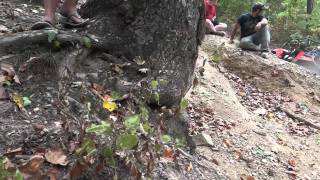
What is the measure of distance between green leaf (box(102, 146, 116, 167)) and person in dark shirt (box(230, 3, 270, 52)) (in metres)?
6.92

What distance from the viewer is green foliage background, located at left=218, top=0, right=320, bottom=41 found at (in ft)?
47.0

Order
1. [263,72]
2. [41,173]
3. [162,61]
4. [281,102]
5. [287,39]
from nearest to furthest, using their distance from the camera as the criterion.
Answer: [41,173] < [162,61] < [281,102] < [263,72] < [287,39]

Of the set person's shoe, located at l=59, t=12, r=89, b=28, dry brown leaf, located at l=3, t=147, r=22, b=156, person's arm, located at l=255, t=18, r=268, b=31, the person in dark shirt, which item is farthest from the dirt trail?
dry brown leaf, located at l=3, t=147, r=22, b=156

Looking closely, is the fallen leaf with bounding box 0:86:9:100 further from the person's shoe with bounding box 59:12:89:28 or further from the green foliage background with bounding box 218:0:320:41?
the green foliage background with bounding box 218:0:320:41

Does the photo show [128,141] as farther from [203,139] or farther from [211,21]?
[211,21]

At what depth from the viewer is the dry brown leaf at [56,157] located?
7.60ft

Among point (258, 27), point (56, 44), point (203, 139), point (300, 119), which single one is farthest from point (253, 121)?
point (56, 44)

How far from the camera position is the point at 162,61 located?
3.44 meters

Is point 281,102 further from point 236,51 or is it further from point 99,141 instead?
point 99,141

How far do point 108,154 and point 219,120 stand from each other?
10.9 feet

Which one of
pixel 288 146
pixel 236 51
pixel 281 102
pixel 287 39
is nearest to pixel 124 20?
pixel 288 146

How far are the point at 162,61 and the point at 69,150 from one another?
50.2 inches

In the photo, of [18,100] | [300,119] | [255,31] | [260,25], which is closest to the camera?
[18,100]

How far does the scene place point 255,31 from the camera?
911 centimetres
